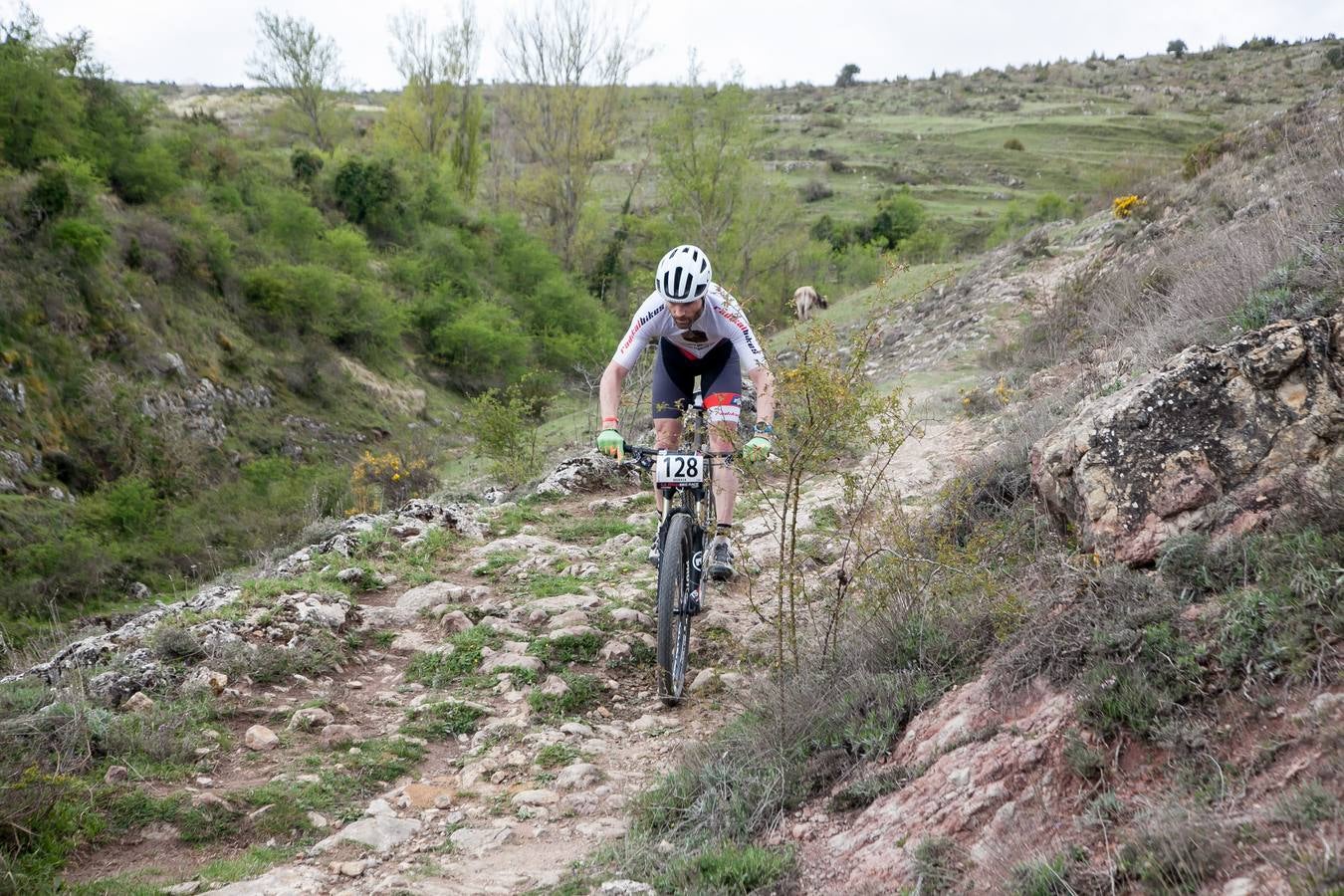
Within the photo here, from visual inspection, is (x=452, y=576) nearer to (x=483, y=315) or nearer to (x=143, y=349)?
(x=143, y=349)

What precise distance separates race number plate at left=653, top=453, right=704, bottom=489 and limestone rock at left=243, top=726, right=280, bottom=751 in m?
2.06

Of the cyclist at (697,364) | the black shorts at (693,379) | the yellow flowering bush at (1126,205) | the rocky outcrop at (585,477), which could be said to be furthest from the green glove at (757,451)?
the yellow flowering bush at (1126,205)

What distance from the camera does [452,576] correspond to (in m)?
6.39

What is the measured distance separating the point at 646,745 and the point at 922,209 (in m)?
37.8

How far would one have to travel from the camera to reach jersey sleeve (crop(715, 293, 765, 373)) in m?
4.70

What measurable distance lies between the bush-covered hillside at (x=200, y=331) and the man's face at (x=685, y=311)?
830cm

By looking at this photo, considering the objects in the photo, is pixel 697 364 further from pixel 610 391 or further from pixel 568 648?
pixel 568 648

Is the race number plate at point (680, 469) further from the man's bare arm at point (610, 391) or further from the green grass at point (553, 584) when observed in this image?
the green grass at point (553, 584)

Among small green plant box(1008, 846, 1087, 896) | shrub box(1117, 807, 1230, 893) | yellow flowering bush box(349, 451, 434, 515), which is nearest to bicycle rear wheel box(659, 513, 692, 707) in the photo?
small green plant box(1008, 846, 1087, 896)

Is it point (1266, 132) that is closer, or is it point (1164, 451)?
point (1164, 451)

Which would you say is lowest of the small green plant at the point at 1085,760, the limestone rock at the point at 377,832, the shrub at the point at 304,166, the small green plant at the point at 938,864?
the limestone rock at the point at 377,832

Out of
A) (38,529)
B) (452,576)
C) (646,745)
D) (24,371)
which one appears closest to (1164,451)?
(646,745)

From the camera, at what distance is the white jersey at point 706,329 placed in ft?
15.6

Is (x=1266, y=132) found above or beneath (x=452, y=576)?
above
